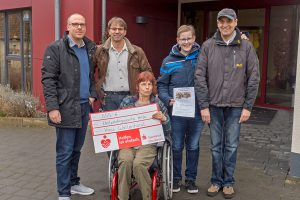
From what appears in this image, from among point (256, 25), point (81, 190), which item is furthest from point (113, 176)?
point (256, 25)

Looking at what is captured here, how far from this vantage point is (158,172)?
3811 mm

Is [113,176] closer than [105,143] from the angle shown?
Yes

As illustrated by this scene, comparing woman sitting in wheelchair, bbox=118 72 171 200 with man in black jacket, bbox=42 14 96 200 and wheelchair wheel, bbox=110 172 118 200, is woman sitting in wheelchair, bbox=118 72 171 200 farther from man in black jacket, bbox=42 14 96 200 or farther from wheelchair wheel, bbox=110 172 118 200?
man in black jacket, bbox=42 14 96 200

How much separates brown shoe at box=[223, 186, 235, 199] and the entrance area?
19.5ft

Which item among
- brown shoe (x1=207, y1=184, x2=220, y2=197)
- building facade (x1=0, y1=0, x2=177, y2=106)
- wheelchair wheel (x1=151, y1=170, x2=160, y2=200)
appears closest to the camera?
wheelchair wheel (x1=151, y1=170, x2=160, y2=200)

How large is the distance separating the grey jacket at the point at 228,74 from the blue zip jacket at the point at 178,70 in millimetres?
110

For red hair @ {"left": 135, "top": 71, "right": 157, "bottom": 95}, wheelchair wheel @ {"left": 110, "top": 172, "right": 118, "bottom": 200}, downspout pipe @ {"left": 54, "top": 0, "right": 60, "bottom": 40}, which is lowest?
wheelchair wheel @ {"left": 110, "top": 172, "right": 118, "bottom": 200}

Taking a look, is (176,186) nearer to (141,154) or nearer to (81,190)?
(141,154)

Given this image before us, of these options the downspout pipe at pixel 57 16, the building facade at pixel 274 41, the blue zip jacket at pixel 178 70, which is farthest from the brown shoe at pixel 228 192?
the building facade at pixel 274 41

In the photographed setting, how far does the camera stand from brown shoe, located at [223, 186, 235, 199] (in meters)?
4.25

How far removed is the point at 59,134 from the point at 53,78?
0.59m

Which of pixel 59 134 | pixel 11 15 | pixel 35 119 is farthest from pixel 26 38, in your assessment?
pixel 59 134

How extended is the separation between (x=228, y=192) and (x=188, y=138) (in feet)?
2.45

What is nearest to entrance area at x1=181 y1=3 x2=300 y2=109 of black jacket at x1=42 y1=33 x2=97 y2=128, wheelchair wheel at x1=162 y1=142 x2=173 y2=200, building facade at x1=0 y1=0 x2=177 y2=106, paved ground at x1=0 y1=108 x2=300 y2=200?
building facade at x1=0 y1=0 x2=177 y2=106
